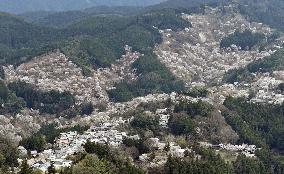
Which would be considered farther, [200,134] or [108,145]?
[200,134]

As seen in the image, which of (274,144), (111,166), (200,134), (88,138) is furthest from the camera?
(274,144)

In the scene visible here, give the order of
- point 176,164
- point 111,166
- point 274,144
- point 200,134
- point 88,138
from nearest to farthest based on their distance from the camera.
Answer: point 111,166
point 176,164
point 88,138
point 200,134
point 274,144

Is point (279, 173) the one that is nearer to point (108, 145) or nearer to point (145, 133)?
point (145, 133)

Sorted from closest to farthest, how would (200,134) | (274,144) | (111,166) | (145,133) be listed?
(111,166) → (145,133) → (200,134) → (274,144)

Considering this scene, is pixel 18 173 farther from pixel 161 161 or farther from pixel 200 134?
pixel 200 134

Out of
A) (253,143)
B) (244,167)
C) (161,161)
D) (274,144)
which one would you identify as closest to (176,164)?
(161,161)

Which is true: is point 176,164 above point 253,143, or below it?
above

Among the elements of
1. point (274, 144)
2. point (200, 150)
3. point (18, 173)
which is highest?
point (18, 173)

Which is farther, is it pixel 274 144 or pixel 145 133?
pixel 274 144

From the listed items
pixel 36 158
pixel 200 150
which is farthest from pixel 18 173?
pixel 200 150
